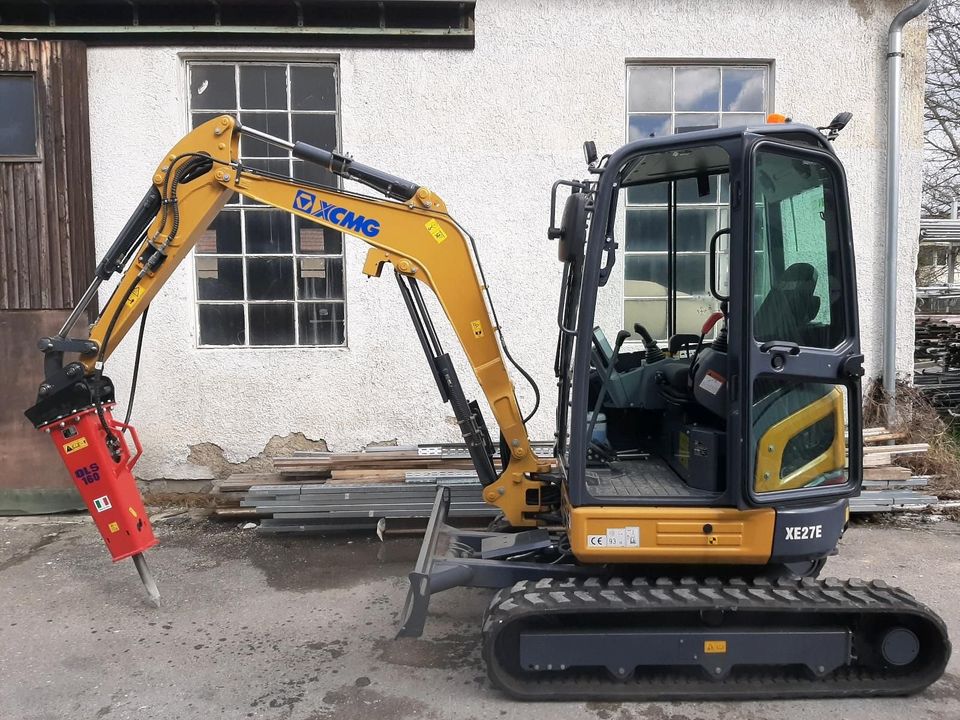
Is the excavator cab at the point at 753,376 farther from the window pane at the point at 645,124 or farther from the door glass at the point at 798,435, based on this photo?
the window pane at the point at 645,124

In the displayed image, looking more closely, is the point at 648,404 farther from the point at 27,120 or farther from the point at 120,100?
the point at 27,120

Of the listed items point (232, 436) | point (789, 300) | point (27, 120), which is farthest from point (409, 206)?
point (27, 120)

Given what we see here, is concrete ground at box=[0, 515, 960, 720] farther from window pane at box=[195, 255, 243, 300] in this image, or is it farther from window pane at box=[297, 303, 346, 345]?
window pane at box=[195, 255, 243, 300]

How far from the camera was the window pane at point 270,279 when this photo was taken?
6.22 metres

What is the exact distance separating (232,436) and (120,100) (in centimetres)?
313

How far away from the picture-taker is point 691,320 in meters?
4.00

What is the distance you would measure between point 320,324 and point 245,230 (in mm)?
1116

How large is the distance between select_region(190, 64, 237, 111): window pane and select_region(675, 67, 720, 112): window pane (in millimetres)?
4113

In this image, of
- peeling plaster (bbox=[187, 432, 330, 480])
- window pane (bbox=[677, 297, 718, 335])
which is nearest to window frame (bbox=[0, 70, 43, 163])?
peeling plaster (bbox=[187, 432, 330, 480])

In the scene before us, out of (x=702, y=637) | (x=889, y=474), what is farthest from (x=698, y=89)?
(x=702, y=637)

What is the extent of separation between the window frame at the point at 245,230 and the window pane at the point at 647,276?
116 inches

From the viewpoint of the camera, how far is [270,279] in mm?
6234

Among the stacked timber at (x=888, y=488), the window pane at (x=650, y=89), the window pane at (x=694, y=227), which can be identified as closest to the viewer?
the window pane at (x=694, y=227)

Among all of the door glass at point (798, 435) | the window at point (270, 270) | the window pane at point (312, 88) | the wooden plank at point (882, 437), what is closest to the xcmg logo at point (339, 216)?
the door glass at point (798, 435)
